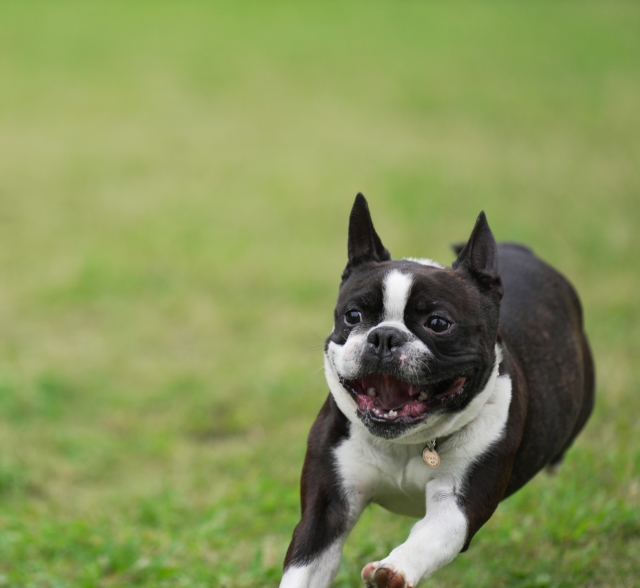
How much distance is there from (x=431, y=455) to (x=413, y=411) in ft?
0.65

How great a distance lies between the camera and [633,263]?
11.0 meters

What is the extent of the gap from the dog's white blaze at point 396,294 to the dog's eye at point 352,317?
4.5 inches

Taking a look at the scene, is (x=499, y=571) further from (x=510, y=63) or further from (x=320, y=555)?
(x=510, y=63)

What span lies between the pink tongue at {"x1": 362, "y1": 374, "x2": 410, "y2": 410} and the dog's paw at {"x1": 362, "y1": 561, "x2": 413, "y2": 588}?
605 millimetres

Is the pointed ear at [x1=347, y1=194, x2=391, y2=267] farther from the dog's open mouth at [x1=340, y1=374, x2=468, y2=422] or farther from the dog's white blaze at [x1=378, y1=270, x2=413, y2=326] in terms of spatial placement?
the dog's open mouth at [x1=340, y1=374, x2=468, y2=422]

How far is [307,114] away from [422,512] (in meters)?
15.6

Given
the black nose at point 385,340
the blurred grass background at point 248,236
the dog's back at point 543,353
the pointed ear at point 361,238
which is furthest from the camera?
the blurred grass background at point 248,236

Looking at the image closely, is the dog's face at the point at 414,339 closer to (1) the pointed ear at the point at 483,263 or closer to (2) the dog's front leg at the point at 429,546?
(1) the pointed ear at the point at 483,263

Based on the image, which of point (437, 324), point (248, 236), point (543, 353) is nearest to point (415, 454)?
point (437, 324)

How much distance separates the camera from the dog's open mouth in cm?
334

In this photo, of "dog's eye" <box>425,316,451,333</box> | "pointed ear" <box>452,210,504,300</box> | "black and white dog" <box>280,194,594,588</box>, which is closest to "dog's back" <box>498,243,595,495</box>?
"black and white dog" <box>280,194,594,588</box>

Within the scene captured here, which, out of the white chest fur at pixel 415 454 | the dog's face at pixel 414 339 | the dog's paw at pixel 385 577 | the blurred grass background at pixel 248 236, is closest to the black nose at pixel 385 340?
the dog's face at pixel 414 339

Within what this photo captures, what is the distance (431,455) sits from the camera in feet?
11.2

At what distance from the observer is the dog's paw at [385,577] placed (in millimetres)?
2998
